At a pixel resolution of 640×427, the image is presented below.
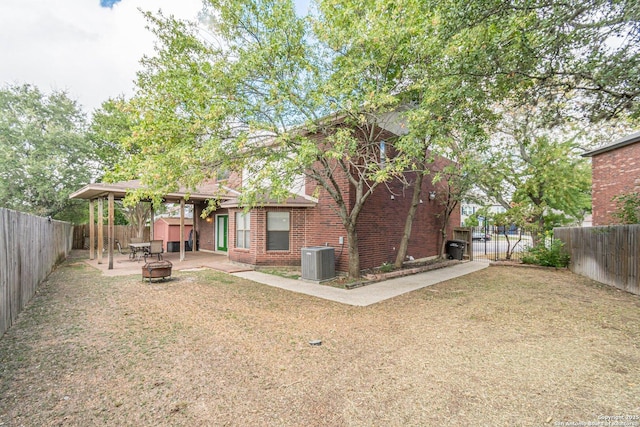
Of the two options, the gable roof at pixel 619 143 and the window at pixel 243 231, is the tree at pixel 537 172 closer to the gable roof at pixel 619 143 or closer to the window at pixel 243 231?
the gable roof at pixel 619 143

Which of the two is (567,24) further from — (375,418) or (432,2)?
(375,418)

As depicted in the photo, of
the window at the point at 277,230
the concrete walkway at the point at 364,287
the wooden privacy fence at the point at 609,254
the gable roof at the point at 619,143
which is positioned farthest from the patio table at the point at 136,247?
the gable roof at the point at 619,143

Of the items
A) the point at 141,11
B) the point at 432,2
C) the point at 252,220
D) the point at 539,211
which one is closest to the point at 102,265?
the point at 252,220

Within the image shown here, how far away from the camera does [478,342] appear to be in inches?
179

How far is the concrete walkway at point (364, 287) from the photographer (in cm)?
735

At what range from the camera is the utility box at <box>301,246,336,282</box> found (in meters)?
9.20

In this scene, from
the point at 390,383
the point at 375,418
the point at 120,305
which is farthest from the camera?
the point at 120,305

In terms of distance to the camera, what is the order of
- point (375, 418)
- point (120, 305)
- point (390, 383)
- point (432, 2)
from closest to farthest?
point (375, 418) → point (390, 383) → point (432, 2) → point (120, 305)

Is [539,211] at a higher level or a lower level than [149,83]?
lower

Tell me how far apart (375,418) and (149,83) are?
811 cm

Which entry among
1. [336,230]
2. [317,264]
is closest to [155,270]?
[317,264]

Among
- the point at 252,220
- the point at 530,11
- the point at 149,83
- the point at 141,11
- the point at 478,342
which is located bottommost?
the point at 478,342

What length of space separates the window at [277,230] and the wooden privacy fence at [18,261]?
6.57 meters

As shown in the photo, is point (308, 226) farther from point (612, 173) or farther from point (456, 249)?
point (612, 173)
